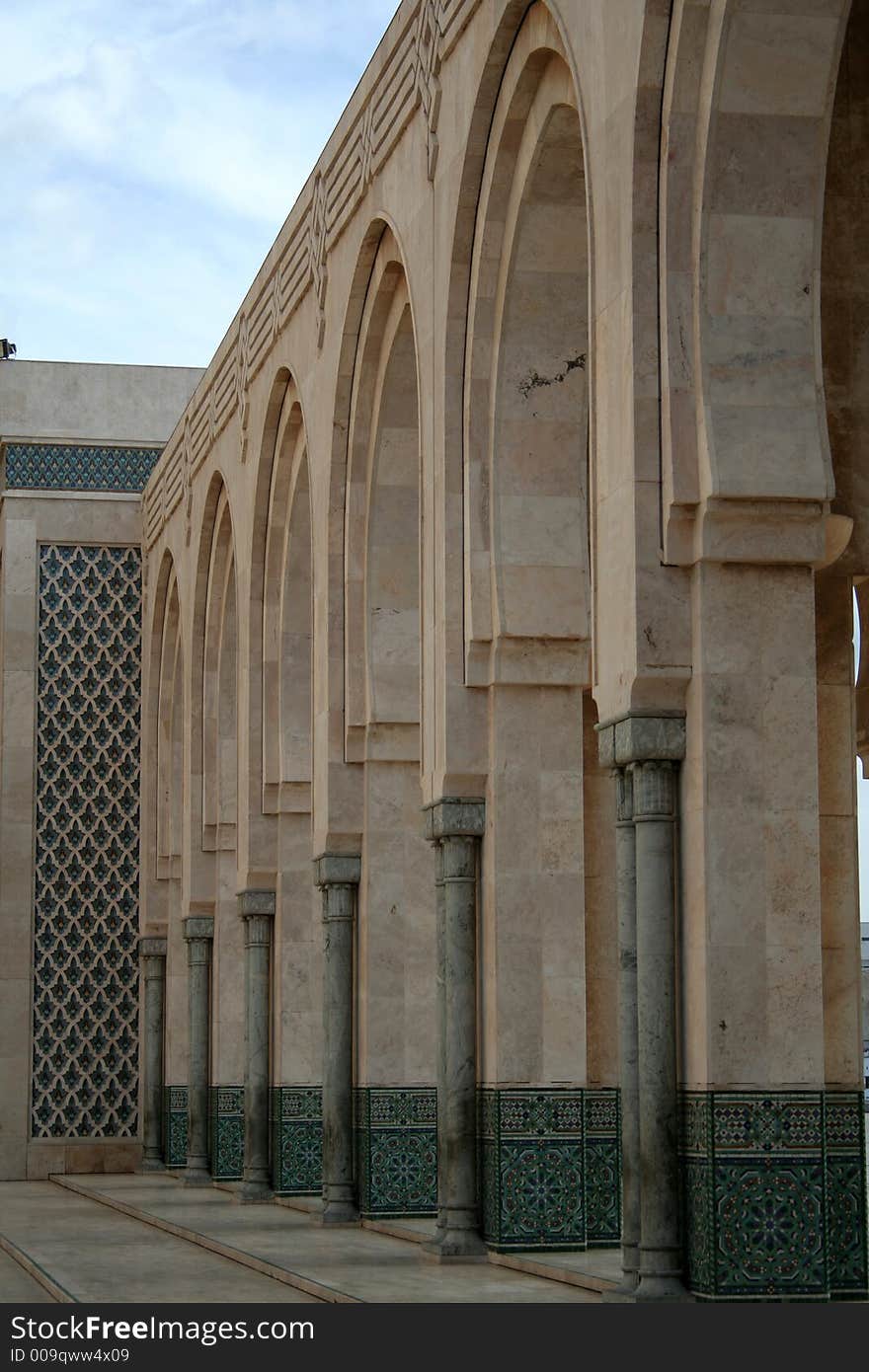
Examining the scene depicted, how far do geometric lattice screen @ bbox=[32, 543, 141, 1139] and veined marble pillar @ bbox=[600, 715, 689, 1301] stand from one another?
37.1 ft

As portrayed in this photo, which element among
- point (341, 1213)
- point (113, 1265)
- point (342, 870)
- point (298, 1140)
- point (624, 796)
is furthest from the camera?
point (298, 1140)

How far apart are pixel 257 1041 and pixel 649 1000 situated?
24.0ft

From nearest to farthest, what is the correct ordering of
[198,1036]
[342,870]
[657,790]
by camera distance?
[657,790] → [342,870] → [198,1036]

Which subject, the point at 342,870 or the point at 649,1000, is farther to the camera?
the point at 342,870

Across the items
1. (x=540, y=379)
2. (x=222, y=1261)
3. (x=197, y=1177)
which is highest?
(x=540, y=379)

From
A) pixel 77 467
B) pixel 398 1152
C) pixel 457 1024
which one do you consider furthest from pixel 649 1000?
pixel 77 467

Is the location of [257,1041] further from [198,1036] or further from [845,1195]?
[845,1195]

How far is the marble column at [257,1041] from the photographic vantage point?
13.7m

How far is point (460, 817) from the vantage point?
364 inches

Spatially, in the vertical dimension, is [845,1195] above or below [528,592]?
below

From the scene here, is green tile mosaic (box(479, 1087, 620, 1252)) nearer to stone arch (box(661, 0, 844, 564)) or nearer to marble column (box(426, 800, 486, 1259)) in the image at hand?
marble column (box(426, 800, 486, 1259))

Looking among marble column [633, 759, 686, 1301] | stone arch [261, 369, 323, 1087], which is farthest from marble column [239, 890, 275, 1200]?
marble column [633, 759, 686, 1301]

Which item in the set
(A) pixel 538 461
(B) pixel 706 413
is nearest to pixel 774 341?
(B) pixel 706 413

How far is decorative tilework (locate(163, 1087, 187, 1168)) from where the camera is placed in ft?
55.4
